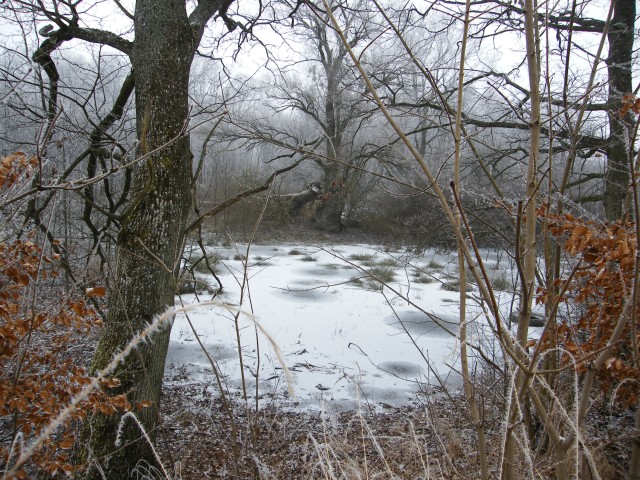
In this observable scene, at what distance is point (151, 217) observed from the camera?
138 inches

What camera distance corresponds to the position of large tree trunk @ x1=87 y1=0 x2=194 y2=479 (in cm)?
346

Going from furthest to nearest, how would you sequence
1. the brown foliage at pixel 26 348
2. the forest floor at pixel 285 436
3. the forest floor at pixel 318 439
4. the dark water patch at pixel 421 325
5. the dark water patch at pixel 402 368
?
the dark water patch at pixel 421 325 < the dark water patch at pixel 402 368 < the forest floor at pixel 285 436 < the forest floor at pixel 318 439 < the brown foliage at pixel 26 348

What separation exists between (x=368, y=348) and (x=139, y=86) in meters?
4.79

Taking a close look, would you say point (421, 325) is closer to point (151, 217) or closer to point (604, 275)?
point (151, 217)

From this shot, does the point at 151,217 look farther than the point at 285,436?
No

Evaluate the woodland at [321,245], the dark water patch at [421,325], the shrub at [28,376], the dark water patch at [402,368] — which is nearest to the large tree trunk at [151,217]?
the woodland at [321,245]

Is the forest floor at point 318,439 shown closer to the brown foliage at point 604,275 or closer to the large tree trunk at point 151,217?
the large tree trunk at point 151,217

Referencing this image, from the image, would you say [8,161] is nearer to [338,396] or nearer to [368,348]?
[338,396]

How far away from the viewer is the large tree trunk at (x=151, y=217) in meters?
3.46

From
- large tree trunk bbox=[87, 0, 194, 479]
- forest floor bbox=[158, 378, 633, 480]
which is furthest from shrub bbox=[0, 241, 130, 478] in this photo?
large tree trunk bbox=[87, 0, 194, 479]

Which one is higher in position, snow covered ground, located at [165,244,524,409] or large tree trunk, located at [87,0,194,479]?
large tree trunk, located at [87,0,194,479]

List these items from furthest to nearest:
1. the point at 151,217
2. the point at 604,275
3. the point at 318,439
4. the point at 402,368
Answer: the point at 402,368
the point at 318,439
the point at 151,217
the point at 604,275

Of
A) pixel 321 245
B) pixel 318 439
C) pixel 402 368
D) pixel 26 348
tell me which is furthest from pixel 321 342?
pixel 26 348

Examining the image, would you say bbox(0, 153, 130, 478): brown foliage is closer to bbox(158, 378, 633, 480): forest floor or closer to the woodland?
the woodland
